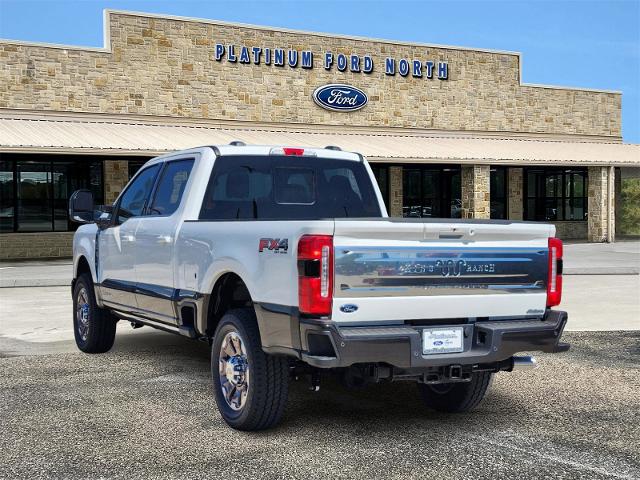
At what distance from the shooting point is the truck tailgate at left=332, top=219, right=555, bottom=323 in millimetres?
5309

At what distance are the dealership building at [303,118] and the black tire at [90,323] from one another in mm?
13225

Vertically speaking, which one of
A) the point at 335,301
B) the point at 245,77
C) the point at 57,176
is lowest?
the point at 335,301

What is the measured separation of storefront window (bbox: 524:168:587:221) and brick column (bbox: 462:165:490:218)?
21.0 ft

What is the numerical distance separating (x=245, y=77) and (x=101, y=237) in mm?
20807

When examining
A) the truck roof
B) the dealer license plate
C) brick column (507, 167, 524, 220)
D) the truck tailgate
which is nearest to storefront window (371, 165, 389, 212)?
brick column (507, 167, 524, 220)

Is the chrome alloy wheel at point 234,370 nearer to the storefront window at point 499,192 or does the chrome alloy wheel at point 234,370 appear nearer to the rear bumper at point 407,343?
the rear bumper at point 407,343

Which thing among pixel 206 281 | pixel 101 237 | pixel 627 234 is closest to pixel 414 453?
pixel 206 281

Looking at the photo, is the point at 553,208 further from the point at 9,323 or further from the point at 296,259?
the point at 296,259

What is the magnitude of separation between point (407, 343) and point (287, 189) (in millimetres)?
2637

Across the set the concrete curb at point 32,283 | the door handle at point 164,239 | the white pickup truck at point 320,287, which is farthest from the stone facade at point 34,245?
the door handle at point 164,239

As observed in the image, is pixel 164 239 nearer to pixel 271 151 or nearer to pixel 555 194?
pixel 271 151

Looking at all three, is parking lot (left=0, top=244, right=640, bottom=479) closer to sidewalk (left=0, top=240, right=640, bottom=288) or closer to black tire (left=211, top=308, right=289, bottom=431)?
black tire (left=211, top=308, right=289, bottom=431)

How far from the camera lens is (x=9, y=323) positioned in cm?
1204

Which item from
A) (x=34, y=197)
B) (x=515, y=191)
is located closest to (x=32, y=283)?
(x=34, y=197)
